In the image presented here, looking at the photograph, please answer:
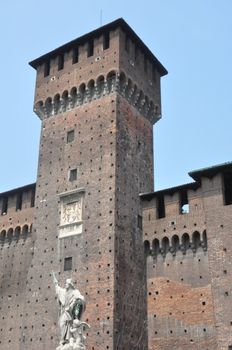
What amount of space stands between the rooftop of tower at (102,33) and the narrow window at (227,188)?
23.9 feet

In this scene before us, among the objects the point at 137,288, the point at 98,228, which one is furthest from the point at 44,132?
the point at 137,288

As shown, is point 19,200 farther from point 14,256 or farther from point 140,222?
point 140,222

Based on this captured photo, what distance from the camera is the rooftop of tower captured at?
20844 mm

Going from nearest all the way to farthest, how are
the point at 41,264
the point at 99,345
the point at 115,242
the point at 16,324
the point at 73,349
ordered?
1. the point at 73,349
2. the point at 99,345
3. the point at 115,242
4. the point at 41,264
5. the point at 16,324

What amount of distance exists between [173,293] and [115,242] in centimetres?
256

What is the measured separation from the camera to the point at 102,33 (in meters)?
21.1

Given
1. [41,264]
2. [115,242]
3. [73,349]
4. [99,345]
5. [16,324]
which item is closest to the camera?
[73,349]

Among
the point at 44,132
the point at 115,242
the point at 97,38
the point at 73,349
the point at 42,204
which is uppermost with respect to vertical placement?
the point at 97,38

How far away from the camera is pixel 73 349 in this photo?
43.9ft

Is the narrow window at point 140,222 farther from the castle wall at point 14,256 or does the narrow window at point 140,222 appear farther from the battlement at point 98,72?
the battlement at point 98,72

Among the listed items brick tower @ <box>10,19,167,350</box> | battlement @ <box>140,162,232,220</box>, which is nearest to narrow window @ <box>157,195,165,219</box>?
battlement @ <box>140,162,232,220</box>

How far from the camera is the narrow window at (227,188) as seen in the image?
17781 mm

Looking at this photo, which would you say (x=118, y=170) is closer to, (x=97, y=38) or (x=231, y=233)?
(x=231, y=233)

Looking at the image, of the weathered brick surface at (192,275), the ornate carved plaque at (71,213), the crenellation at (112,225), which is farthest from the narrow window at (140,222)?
the ornate carved plaque at (71,213)
